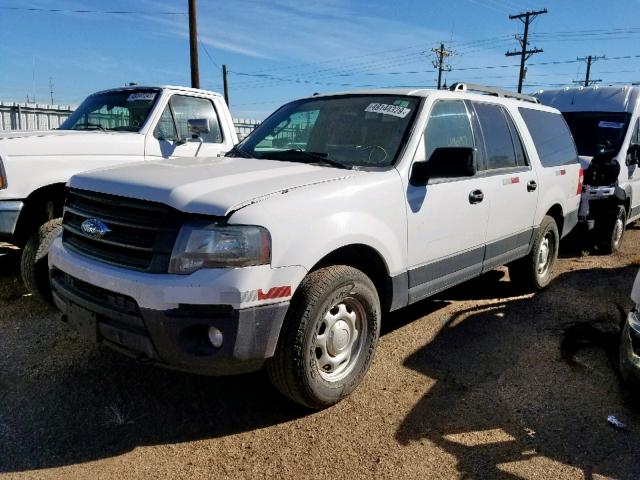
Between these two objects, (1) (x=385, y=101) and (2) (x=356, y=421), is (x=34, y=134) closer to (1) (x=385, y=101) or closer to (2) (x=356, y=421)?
(1) (x=385, y=101)

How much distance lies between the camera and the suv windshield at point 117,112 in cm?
612

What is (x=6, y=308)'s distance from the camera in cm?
476

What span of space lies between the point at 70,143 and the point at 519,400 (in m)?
4.51

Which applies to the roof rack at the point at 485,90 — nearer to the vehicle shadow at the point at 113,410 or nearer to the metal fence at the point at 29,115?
the vehicle shadow at the point at 113,410

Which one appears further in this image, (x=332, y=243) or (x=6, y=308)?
(x=6, y=308)

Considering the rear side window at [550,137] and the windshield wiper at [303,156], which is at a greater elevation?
the rear side window at [550,137]

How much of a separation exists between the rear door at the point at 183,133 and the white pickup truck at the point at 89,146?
0.01 metres

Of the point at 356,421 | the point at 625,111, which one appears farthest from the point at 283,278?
the point at 625,111

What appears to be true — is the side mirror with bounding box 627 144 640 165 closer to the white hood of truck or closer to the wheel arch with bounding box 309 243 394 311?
the wheel arch with bounding box 309 243 394 311

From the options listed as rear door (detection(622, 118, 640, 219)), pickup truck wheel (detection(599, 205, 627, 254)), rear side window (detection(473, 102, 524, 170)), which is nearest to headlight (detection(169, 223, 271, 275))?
rear side window (detection(473, 102, 524, 170))

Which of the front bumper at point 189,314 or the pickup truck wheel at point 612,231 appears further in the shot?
the pickup truck wheel at point 612,231

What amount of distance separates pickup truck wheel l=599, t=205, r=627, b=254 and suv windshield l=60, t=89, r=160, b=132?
20.6 feet

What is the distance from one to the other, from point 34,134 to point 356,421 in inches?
163

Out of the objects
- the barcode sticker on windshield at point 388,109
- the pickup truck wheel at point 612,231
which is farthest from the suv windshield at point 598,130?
the barcode sticker on windshield at point 388,109
